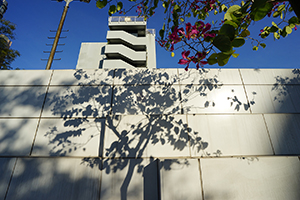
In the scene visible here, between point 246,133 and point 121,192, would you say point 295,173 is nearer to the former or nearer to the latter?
point 246,133

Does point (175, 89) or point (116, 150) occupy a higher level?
point (175, 89)

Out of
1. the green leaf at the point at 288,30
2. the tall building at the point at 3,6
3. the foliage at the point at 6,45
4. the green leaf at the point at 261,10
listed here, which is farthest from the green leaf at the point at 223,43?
the tall building at the point at 3,6

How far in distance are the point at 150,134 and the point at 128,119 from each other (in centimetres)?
71

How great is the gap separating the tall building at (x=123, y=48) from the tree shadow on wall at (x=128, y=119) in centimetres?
2047

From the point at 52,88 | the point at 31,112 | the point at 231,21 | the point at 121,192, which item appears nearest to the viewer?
the point at 231,21

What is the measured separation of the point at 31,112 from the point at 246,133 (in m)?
6.19

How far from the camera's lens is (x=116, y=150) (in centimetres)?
333

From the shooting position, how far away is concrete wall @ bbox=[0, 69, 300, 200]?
2834mm

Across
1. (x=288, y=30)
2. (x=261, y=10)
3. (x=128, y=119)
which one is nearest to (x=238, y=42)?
(x=261, y=10)

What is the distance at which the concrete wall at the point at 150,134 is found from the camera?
2.83m

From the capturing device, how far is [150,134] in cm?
354

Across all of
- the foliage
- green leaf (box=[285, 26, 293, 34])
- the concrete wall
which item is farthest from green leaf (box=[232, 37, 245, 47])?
the foliage

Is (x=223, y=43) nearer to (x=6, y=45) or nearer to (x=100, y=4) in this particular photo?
(x=100, y=4)

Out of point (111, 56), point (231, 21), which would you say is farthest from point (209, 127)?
point (111, 56)
